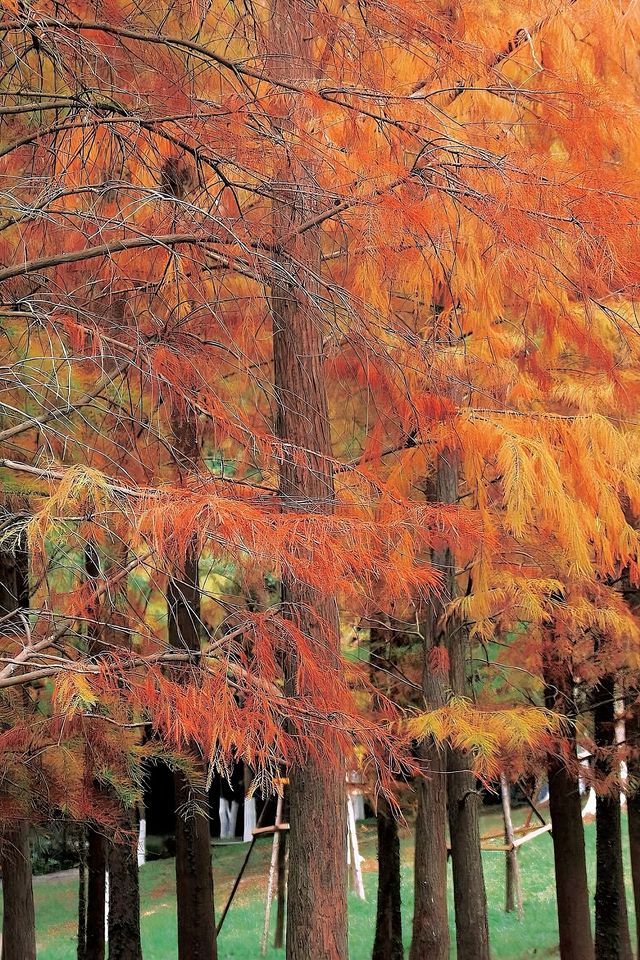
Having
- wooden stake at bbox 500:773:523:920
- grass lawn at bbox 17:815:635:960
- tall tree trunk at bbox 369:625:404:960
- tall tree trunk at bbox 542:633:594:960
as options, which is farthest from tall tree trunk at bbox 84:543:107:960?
tall tree trunk at bbox 542:633:594:960

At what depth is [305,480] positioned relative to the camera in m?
5.76

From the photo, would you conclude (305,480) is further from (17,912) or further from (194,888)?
(17,912)

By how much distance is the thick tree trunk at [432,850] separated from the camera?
27.7 ft

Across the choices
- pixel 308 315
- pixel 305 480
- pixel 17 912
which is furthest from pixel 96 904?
pixel 308 315

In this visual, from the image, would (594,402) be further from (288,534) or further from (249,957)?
(249,957)

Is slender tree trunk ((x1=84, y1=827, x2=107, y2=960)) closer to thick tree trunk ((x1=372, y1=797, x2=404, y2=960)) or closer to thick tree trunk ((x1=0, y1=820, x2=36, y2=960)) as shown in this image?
thick tree trunk ((x1=0, y1=820, x2=36, y2=960))

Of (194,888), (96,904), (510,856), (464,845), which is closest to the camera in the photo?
(464,845)

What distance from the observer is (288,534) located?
393 centimetres

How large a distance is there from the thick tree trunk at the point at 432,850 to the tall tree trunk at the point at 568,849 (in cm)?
249

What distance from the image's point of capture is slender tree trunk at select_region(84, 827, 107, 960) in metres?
12.3

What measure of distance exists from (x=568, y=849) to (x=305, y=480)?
23.1 feet

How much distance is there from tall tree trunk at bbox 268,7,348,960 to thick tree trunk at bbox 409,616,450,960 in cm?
261

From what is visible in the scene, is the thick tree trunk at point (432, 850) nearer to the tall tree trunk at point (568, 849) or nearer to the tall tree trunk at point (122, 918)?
the tall tree trunk at point (568, 849)

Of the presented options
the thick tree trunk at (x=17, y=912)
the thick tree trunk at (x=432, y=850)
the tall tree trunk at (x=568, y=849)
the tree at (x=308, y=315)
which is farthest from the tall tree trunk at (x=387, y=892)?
the tree at (x=308, y=315)
